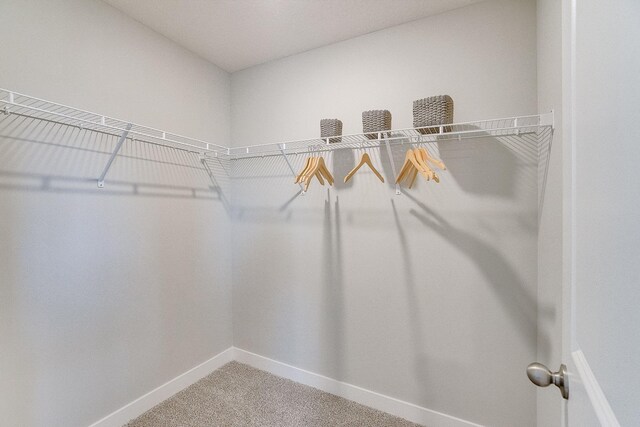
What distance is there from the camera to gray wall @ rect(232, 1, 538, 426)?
1543 millimetres

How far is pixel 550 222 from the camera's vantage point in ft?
3.99

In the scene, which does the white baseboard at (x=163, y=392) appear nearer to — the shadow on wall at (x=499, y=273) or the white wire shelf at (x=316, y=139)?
the white wire shelf at (x=316, y=139)

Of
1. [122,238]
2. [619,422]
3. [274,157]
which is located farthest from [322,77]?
[619,422]

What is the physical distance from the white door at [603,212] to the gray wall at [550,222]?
523 millimetres

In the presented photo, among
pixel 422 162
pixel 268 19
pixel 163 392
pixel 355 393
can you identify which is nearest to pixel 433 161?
pixel 422 162

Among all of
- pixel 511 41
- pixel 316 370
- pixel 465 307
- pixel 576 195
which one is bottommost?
pixel 316 370

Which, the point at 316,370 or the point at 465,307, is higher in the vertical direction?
the point at 465,307

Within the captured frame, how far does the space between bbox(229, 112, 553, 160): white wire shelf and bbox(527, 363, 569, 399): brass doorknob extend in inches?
40.8

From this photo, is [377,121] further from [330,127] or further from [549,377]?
[549,377]

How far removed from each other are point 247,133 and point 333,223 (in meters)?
1.13

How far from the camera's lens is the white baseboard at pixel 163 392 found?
1.70 meters

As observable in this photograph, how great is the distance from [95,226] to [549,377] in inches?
82.7

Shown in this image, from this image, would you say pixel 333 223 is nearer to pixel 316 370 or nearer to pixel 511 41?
pixel 316 370

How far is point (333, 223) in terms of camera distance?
81.3 inches
